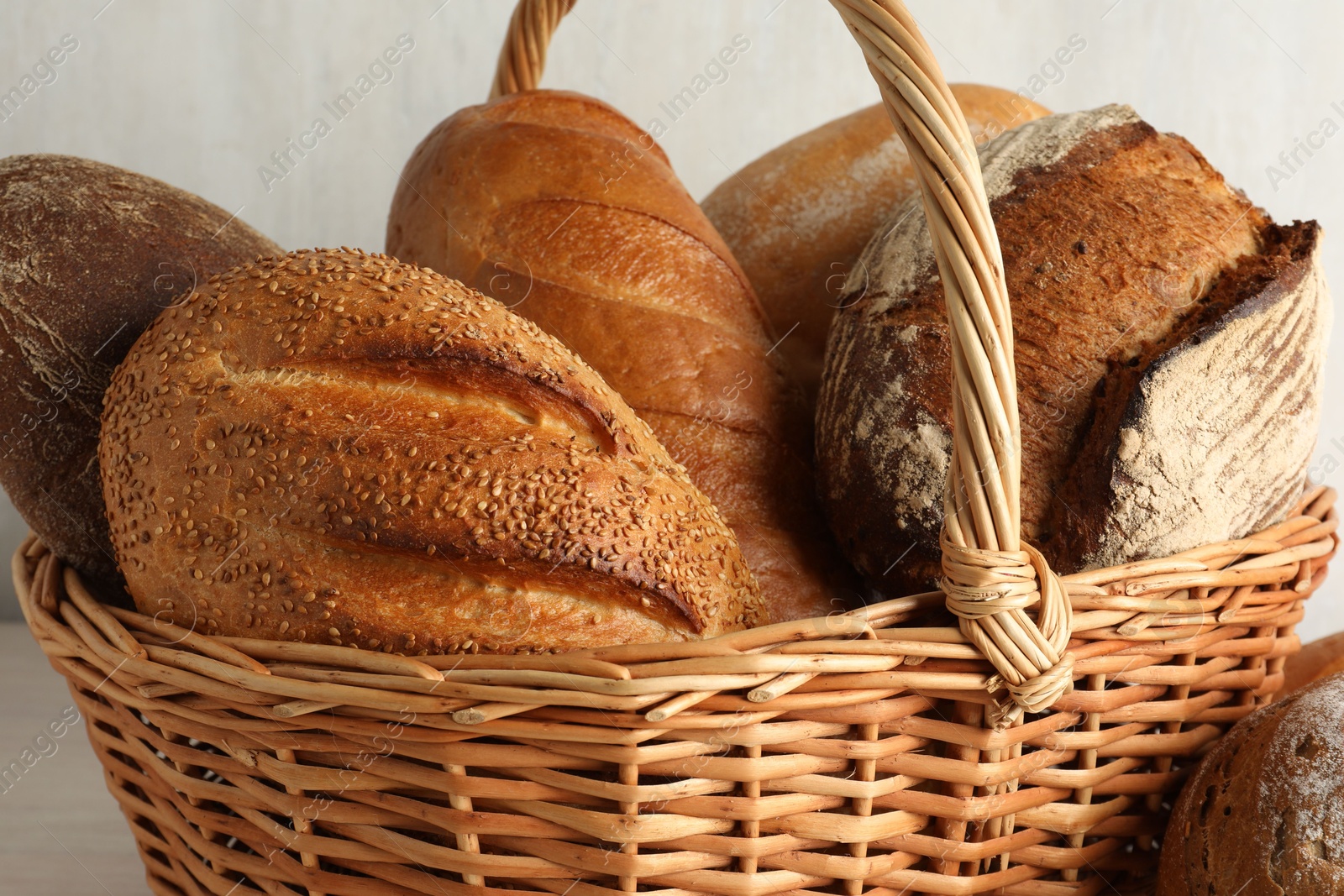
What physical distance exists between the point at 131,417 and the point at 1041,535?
2.62 ft

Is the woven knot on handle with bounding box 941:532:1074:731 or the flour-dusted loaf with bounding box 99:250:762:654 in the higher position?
the flour-dusted loaf with bounding box 99:250:762:654

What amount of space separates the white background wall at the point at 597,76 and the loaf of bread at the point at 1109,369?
81 cm

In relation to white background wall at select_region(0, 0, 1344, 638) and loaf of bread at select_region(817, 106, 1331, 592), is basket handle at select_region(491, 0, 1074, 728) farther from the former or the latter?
white background wall at select_region(0, 0, 1344, 638)

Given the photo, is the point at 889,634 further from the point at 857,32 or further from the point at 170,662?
the point at 170,662

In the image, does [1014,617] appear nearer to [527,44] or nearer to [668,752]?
[668,752]

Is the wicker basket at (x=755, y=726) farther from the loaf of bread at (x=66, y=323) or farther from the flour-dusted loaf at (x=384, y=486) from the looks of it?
the loaf of bread at (x=66, y=323)

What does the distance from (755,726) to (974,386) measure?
0.90ft

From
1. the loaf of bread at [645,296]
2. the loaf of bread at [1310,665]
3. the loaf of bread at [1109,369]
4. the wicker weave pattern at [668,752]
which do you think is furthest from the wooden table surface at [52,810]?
the loaf of bread at [1310,665]

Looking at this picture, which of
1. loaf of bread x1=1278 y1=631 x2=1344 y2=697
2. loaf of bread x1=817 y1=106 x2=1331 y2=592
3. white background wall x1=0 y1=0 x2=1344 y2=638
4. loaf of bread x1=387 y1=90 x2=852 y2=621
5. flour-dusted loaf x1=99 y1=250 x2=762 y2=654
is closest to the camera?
flour-dusted loaf x1=99 y1=250 x2=762 y2=654

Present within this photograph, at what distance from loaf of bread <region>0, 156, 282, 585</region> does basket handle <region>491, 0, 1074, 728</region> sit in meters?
0.72

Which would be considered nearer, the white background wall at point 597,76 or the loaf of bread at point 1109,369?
the loaf of bread at point 1109,369

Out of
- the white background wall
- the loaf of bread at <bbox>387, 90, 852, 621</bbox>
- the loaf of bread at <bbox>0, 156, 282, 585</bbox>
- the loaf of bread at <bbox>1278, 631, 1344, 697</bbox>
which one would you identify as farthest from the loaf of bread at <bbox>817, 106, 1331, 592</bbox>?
the white background wall

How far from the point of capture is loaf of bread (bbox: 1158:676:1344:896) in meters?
0.78

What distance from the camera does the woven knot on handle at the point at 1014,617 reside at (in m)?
0.70
